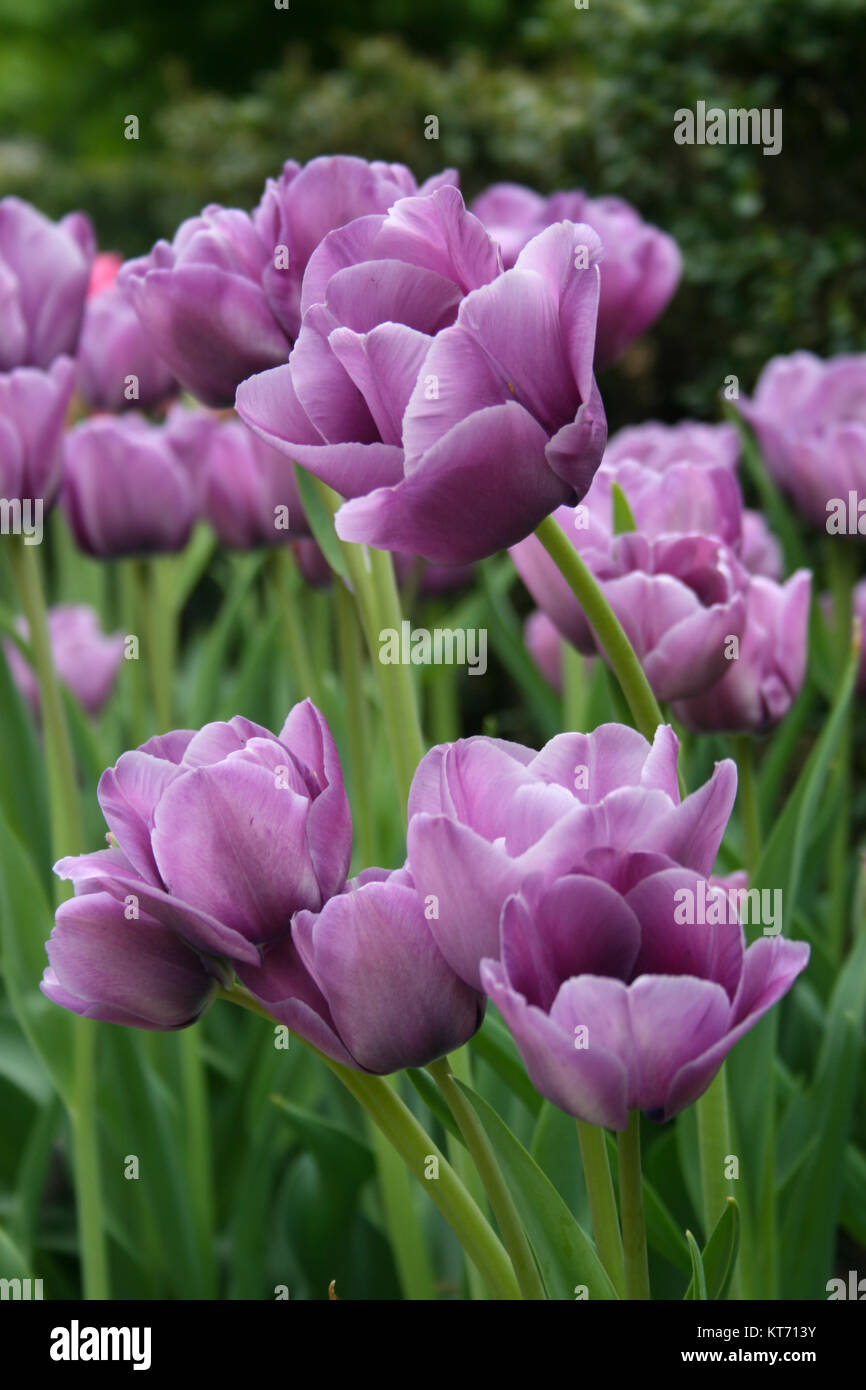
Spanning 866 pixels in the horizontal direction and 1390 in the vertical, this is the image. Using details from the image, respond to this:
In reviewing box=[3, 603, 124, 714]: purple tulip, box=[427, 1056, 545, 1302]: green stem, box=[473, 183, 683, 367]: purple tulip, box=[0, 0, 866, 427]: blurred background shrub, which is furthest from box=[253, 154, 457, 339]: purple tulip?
box=[0, 0, 866, 427]: blurred background shrub

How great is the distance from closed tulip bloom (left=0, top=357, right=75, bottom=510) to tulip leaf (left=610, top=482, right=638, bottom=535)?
36 centimetres

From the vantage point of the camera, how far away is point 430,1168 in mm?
466

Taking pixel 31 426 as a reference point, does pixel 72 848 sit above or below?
below

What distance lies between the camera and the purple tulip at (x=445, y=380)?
1.47 ft

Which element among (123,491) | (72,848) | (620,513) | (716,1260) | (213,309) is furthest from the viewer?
(123,491)

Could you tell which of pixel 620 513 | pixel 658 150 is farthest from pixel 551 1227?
pixel 658 150

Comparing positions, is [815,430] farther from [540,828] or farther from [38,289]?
[540,828]

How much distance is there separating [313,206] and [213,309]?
70 millimetres

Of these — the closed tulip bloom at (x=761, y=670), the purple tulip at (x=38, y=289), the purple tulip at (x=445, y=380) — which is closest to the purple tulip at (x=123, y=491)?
the purple tulip at (x=38, y=289)

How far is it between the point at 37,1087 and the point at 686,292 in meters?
2.37

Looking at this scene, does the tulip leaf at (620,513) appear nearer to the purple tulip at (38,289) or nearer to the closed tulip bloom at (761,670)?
the closed tulip bloom at (761,670)
